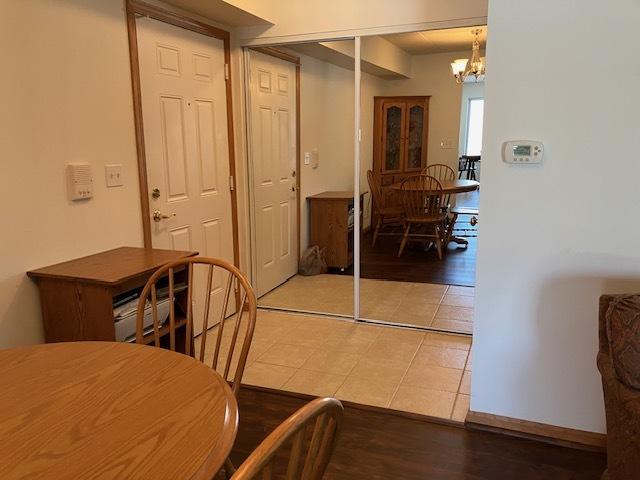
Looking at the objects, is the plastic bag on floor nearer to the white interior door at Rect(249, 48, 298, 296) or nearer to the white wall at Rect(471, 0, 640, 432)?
the white interior door at Rect(249, 48, 298, 296)

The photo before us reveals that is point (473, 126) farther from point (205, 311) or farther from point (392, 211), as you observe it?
point (205, 311)

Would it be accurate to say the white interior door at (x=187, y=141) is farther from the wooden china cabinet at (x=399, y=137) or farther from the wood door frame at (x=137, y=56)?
the wooden china cabinet at (x=399, y=137)

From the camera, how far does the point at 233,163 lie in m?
3.62

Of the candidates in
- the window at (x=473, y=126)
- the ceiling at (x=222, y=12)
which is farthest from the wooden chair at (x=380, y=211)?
the window at (x=473, y=126)

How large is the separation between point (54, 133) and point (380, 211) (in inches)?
157

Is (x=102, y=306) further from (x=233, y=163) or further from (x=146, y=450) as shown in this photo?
(x=233, y=163)

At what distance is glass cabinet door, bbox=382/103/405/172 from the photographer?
6391 millimetres

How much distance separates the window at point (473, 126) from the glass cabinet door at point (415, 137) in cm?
353

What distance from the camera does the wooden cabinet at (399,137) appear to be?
638 cm

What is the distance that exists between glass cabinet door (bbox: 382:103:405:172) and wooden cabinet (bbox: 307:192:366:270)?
1.74 metres

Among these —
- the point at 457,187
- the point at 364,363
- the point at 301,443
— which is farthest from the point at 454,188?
the point at 301,443

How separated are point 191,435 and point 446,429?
159 cm

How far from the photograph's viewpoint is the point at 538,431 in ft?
7.20

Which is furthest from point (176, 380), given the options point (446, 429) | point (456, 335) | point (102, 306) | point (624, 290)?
point (456, 335)
